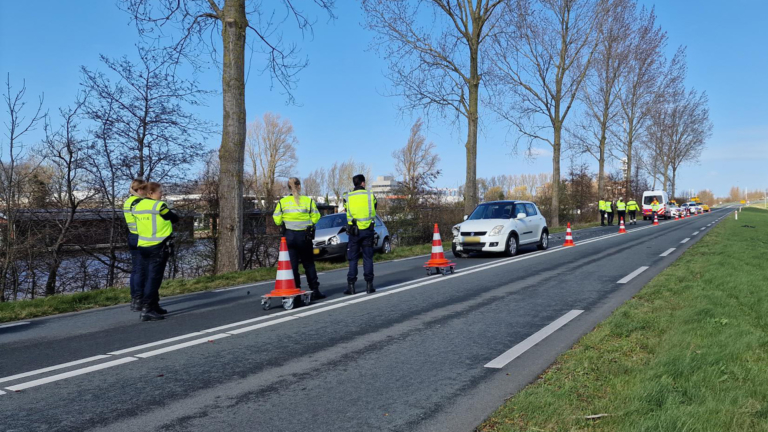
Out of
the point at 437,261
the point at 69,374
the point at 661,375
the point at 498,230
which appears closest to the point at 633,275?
the point at 437,261

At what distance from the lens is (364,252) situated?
331 inches

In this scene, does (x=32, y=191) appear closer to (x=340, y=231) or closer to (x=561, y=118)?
(x=340, y=231)

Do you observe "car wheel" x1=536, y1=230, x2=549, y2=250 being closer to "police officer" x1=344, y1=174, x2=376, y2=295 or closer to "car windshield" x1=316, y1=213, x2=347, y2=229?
"car windshield" x1=316, y1=213, x2=347, y2=229

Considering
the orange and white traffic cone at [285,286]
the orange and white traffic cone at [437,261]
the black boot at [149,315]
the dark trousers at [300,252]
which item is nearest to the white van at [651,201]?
the orange and white traffic cone at [437,261]

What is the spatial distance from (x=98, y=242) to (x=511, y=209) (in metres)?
11.3

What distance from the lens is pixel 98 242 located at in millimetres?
14078

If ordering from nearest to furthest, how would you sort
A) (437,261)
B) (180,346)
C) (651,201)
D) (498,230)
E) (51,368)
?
(51,368)
(180,346)
(437,261)
(498,230)
(651,201)

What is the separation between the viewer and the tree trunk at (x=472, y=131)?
21312mm

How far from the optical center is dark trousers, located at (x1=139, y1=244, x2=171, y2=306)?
6.65 metres

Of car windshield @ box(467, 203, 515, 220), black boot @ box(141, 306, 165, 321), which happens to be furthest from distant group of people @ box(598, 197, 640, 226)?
black boot @ box(141, 306, 165, 321)

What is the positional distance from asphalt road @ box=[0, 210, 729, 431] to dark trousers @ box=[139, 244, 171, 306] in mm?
356

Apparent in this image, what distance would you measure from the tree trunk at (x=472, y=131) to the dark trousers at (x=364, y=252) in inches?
524

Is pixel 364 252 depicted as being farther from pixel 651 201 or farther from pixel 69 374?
pixel 651 201

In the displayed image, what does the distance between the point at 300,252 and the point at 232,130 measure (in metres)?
4.75
